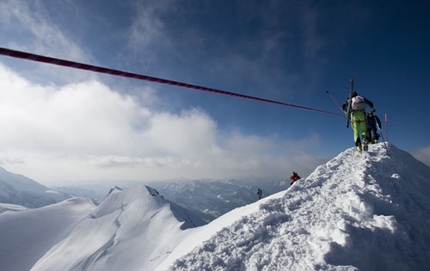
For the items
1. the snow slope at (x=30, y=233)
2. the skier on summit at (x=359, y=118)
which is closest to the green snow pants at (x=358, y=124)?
the skier on summit at (x=359, y=118)

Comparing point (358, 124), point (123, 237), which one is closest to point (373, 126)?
point (358, 124)

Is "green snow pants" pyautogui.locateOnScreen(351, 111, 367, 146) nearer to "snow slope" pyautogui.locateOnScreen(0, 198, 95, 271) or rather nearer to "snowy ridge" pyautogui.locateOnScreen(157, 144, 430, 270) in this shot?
"snowy ridge" pyautogui.locateOnScreen(157, 144, 430, 270)

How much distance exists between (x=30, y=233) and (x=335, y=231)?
2331 inches

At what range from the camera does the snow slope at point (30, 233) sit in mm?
35031

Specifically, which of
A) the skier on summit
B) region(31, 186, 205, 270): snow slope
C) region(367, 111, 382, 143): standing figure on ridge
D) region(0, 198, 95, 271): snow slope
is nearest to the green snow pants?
the skier on summit

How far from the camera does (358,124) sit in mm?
10523

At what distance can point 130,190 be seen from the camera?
48.3m

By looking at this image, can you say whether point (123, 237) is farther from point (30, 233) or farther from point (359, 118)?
point (30, 233)

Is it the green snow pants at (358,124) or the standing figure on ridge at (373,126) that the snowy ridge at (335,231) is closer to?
the green snow pants at (358,124)

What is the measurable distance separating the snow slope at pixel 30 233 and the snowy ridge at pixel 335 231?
1740 inches

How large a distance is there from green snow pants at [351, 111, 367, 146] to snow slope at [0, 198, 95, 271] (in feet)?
154

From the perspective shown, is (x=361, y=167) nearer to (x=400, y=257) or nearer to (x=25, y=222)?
(x=400, y=257)

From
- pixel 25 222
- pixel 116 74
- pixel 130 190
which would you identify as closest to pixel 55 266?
pixel 130 190

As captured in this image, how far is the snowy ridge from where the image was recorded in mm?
4098
